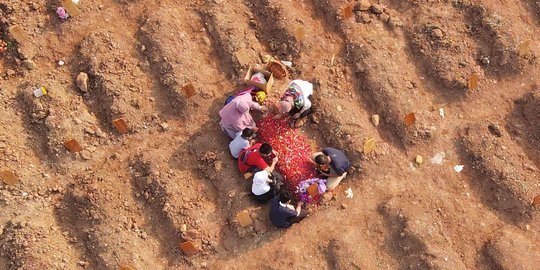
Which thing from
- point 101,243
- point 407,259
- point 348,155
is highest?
point 348,155

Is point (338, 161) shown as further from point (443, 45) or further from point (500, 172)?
point (443, 45)

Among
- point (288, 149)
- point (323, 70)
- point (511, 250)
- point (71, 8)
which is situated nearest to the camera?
point (511, 250)

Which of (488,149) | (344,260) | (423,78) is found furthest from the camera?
(423,78)

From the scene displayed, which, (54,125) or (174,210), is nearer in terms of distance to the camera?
(174,210)

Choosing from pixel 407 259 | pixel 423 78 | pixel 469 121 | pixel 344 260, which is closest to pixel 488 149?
pixel 469 121

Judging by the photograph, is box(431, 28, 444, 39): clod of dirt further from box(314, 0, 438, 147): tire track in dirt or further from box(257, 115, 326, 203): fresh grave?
box(257, 115, 326, 203): fresh grave

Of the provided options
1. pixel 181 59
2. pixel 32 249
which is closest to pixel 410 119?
pixel 181 59

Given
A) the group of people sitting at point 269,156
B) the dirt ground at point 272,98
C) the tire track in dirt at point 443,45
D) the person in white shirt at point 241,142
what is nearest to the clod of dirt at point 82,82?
the dirt ground at point 272,98

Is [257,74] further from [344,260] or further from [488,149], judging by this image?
[488,149]
